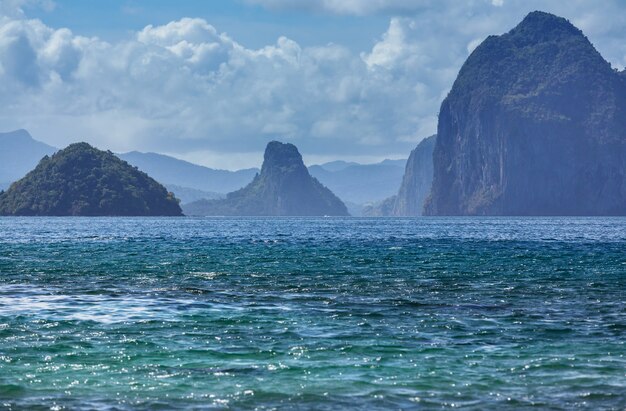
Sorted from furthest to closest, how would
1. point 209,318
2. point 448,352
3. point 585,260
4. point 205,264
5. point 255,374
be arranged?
point 585,260 < point 205,264 < point 209,318 < point 448,352 < point 255,374

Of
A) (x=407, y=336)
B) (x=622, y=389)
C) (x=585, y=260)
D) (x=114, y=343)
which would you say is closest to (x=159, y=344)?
(x=114, y=343)

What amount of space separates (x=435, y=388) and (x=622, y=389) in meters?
4.31

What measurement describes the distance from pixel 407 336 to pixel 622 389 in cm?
869

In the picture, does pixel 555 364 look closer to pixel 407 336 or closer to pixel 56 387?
pixel 407 336

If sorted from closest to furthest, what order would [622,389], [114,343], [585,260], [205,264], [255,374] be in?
[622,389]
[255,374]
[114,343]
[205,264]
[585,260]

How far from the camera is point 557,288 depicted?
45.0 meters

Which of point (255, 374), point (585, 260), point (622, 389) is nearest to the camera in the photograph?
point (622, 389)

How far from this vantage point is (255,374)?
72.8ft

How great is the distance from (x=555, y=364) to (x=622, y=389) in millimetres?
2976

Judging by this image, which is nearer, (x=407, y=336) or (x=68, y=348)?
(x=68, y=348)

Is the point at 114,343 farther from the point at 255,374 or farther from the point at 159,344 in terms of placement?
the point at 255,374

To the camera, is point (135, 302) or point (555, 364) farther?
point (135, 302)

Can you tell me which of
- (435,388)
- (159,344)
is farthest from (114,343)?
(435,388)

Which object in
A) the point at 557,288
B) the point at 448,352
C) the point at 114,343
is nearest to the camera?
the point at 448,352
